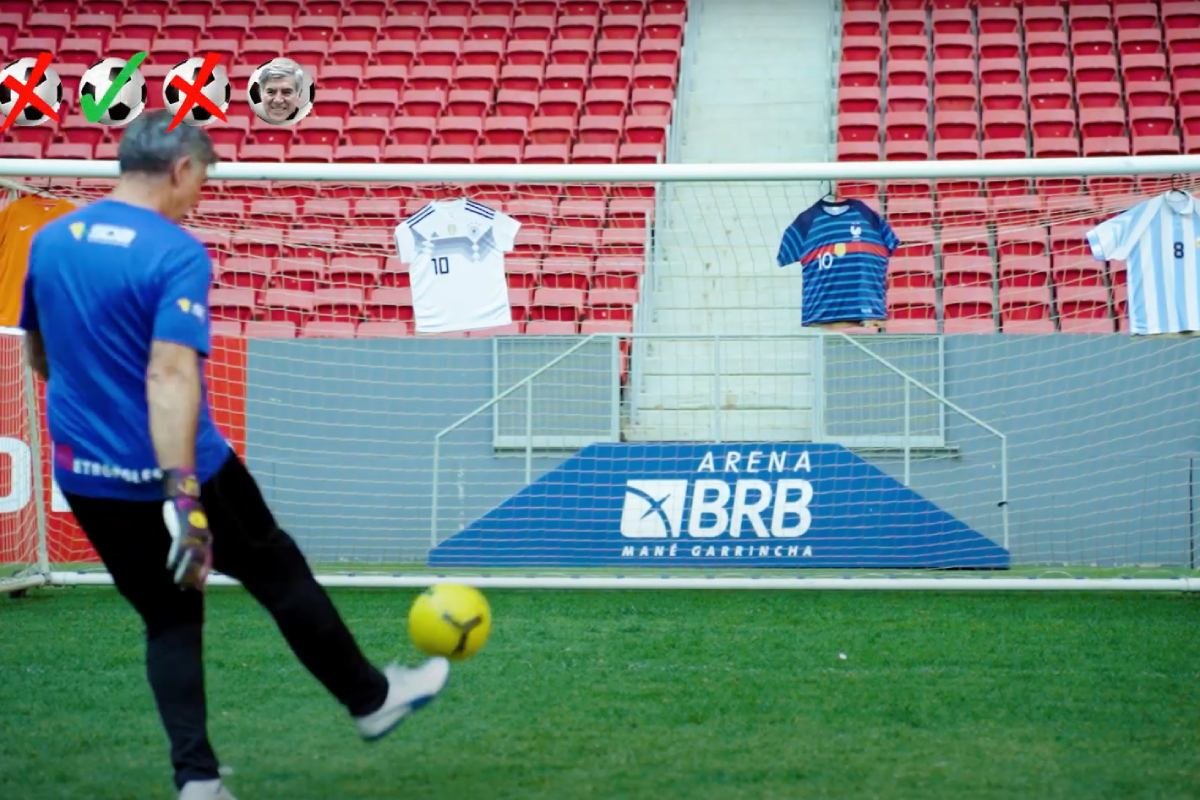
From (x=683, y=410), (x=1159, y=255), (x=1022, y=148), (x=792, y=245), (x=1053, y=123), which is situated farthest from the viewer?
(x=1053, y=123)

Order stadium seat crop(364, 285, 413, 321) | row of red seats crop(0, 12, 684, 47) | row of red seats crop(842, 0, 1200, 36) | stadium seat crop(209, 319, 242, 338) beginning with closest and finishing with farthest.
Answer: stadium seat crop(209, 319, 242, 338) → stadium seat crop(364, 285, 413, 321) → row of red seats crop(842, 0, 1200, 36) → row of red seats crop(0, 12, 684, 47)

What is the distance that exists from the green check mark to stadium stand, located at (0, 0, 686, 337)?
1.28 feet

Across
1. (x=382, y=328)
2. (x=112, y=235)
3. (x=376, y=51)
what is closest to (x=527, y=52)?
(x=376, y=51)

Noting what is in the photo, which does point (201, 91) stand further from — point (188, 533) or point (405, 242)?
point (188, 533)

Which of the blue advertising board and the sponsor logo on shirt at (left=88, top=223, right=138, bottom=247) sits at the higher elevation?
the sponsor logo on shirt at (left=88, top=223, right=138, bottom=247)

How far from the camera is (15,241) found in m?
7.23

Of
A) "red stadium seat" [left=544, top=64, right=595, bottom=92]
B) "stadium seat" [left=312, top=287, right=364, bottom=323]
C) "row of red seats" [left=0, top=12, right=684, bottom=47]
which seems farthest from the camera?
"row of red seats" [left=0, top=12, right=684, bottom=47]

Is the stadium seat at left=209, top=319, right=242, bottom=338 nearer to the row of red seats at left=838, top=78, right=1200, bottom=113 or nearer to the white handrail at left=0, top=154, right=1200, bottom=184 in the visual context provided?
the white handrail at left=0, top=154, right=1200, bottom=184

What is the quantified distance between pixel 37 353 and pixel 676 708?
2167 millimetres

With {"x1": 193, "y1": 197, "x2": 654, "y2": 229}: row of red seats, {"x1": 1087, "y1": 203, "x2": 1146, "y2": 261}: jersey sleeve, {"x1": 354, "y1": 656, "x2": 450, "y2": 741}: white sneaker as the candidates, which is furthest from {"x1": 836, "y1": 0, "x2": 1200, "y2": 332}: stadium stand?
{"x1": 354, "y1": 656, "x2": 450, "y2": 741}: white sneaker

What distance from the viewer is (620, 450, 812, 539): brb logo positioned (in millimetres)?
8312

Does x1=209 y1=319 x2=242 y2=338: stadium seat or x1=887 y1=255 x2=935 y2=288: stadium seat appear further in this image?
x1=887 y1=255 x2=935 y2=288: stadium seat

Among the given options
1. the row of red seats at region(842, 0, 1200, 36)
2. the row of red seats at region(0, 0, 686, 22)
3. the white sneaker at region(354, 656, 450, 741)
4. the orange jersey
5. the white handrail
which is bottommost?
the white sneaker at region(354, 656, 450, 741)

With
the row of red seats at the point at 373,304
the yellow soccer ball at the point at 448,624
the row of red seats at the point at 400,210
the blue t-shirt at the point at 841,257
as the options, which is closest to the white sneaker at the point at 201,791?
the yellow soccer ball at the point at 448,624
